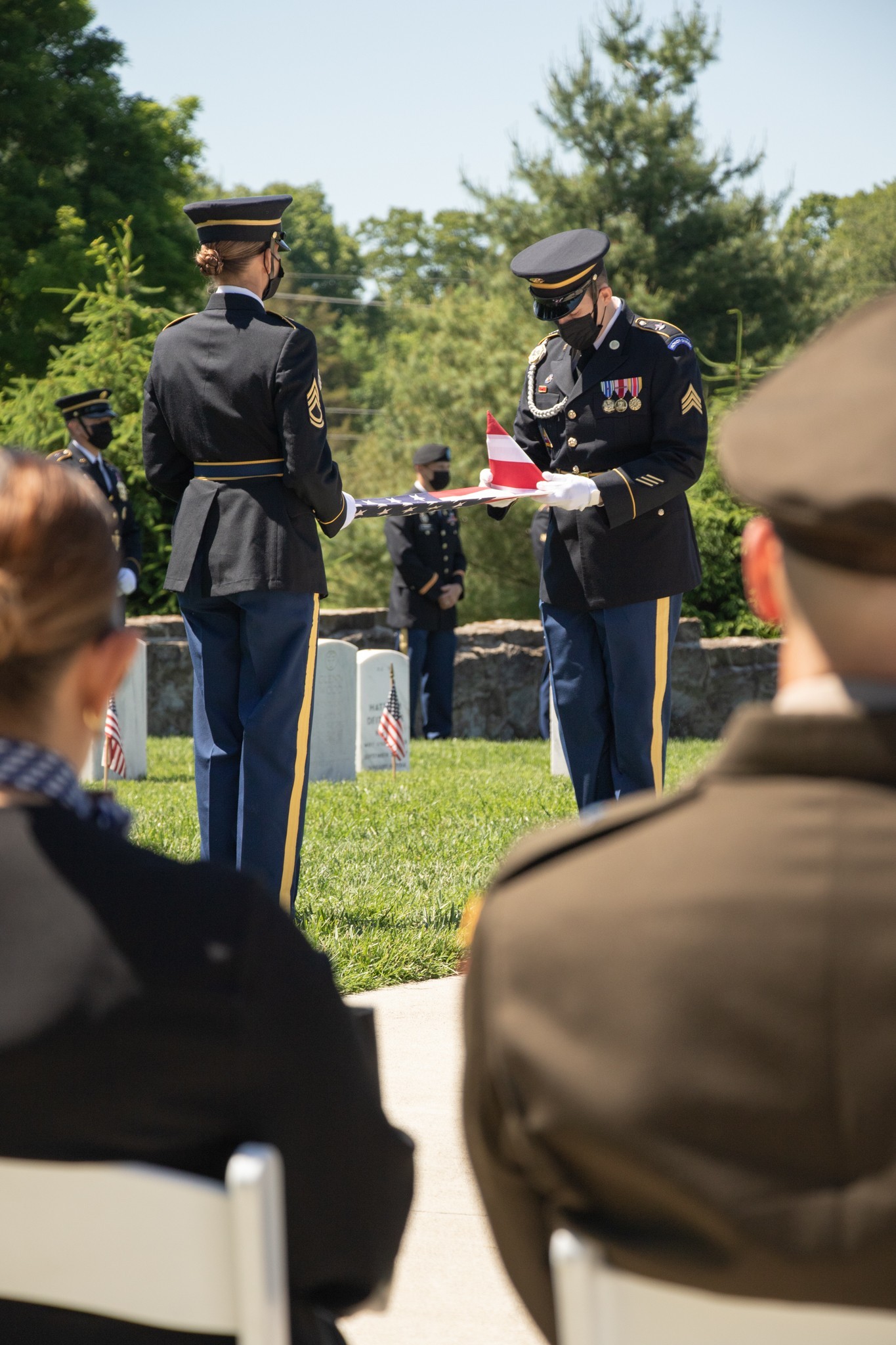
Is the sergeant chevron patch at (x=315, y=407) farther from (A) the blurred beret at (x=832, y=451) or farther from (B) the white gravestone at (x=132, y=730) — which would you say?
(B) the white gravestone at (x=132, y=730)

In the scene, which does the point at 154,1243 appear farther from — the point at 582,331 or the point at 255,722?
the point at 582,331

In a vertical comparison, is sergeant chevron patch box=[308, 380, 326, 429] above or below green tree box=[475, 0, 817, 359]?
below

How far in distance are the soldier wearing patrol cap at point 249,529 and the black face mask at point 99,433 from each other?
230 inches

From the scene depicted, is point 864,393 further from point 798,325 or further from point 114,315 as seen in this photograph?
point 798,325

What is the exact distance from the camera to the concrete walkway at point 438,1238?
2.37 m

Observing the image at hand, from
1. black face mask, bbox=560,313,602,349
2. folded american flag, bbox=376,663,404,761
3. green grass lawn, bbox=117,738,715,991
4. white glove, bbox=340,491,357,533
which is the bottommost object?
green grass lawn, bbox=117,738,715,991

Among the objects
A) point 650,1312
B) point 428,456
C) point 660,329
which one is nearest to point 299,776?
point 660,329

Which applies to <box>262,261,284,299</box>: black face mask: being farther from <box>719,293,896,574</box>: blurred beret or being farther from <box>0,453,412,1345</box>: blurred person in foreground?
<box>719,293,896,574</box>: blurred beret

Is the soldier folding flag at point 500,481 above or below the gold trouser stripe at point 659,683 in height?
above

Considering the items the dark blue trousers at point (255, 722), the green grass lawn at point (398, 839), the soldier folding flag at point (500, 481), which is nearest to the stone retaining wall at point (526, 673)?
the green grass lawn at point (398, 839)

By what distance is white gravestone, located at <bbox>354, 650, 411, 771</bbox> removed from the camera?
10.4 meters

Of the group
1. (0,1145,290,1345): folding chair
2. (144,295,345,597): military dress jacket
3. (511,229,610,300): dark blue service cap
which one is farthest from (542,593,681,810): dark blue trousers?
(0,1145,290,1345): folding chair

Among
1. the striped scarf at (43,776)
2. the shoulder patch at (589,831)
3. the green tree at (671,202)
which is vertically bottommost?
the shoulder patch at (589,831)

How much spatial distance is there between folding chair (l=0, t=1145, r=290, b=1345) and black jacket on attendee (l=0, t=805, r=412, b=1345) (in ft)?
0.21
